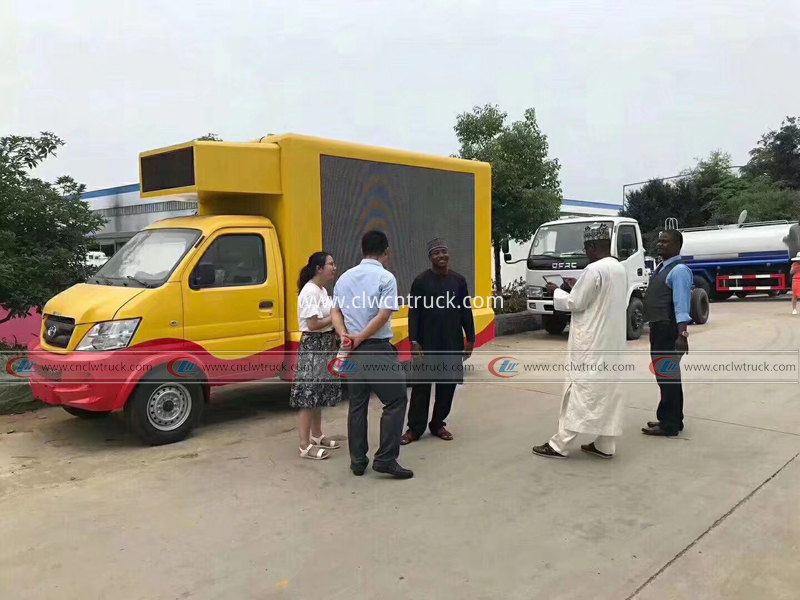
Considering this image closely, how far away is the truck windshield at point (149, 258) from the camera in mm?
5859

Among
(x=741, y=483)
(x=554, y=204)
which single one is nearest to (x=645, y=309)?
(x=741, y=483)

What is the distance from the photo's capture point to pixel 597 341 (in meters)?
5.03

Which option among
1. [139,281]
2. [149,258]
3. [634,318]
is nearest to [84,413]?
[139,281]

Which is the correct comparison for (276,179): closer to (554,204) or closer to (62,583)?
(62,583)

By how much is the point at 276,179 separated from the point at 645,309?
3.75m

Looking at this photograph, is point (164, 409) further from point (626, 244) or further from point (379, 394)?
point (626, 244)

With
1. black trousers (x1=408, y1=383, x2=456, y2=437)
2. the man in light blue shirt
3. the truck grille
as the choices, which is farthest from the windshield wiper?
black trousers (x1=408, y1=383, x2=456, y2=437)

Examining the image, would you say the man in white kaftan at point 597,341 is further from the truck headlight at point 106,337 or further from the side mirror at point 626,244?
the side mirror at point 626,244

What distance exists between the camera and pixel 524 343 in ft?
39.8

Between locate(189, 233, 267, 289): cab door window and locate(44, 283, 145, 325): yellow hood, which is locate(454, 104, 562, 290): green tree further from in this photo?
locate(44, 283, 145, 325): yellow hood

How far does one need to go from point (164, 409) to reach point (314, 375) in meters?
1.59
